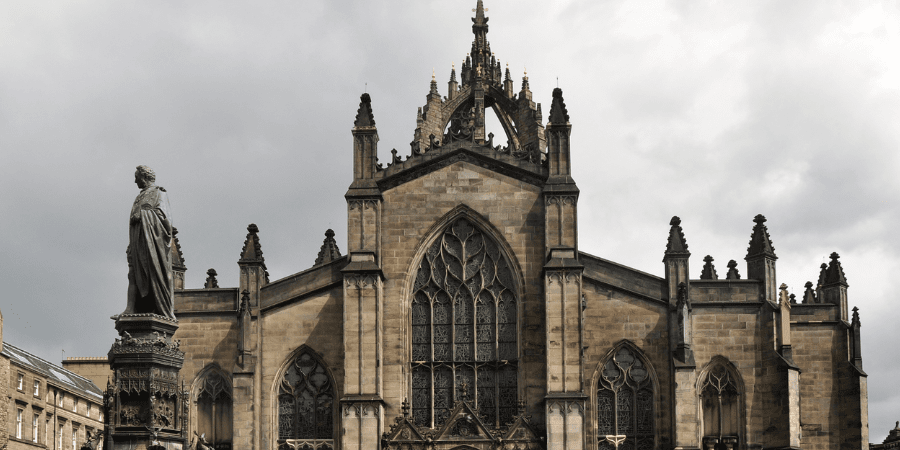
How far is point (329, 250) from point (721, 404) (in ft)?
64.9

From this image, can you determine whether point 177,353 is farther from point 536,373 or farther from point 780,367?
point 780,367

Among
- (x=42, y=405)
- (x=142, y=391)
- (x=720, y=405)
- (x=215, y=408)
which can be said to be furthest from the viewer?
(x=42, y=405)

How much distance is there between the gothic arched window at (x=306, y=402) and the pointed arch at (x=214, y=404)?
1.67 m

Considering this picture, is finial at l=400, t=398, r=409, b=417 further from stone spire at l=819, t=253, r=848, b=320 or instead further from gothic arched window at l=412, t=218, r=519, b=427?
stone spire at l=819, t=253, r=848, b=320

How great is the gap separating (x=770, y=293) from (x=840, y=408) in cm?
561

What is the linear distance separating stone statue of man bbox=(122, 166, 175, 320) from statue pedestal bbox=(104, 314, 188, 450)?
237mm

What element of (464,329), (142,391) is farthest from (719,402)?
(142,391)

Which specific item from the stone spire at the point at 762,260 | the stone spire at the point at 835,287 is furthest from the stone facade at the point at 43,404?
the stone spire at the point at 835,287

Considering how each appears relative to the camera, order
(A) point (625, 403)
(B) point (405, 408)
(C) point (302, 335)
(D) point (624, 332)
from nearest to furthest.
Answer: (B) point (405, 408), (A) point (625, 403), (D) point (624, 332), (C) point (302, 335)

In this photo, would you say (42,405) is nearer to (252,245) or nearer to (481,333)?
(252,245)

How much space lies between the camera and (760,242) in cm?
4006

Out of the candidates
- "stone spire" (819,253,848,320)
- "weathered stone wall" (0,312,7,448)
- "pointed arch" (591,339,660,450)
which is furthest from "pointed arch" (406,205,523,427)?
"weathered stone wall" (0,312,7,448)

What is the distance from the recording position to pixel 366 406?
37.6m

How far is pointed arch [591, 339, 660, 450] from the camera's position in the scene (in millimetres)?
38344
